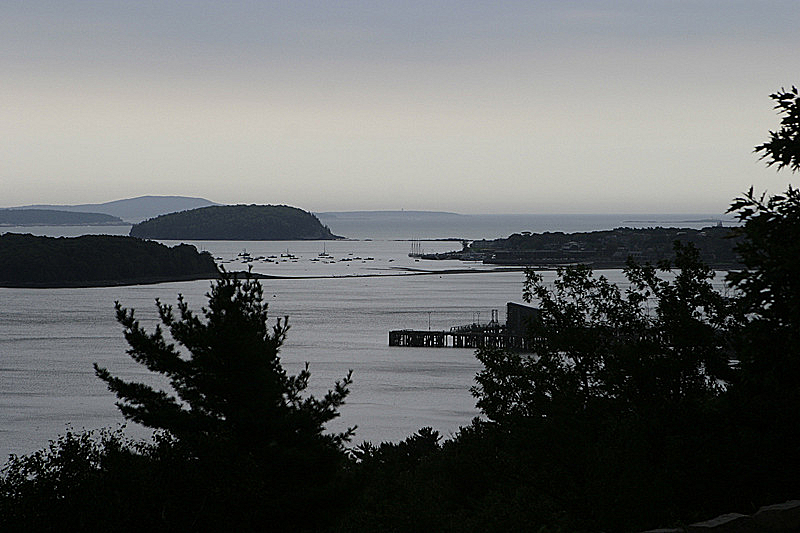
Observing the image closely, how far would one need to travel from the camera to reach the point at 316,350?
169 ft

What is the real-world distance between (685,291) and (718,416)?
3.25 metres

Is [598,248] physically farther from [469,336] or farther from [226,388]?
[226,388]

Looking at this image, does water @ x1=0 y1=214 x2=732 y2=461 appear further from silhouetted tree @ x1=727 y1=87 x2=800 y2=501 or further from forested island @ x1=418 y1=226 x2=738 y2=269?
forested island @ x1=418 y1=226 x2=738 y2=269

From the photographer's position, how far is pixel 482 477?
16.9 metres

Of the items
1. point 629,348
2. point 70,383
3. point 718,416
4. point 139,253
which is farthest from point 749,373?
point 139,253

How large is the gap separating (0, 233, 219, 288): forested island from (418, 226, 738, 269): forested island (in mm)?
49057

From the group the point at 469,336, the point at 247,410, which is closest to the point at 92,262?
the point at 469,336

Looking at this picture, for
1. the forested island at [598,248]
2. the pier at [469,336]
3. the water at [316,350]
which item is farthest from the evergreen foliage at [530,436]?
the forested island at [598,248]

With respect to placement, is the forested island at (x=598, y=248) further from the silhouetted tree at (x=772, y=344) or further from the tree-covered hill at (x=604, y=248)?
the silhouetted tree at (x=772, y=344)

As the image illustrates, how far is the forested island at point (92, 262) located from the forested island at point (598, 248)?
161 feet

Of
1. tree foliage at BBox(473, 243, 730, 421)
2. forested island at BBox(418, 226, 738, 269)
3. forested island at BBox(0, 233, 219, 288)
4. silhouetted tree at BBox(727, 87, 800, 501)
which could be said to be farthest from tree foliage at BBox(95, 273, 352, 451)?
forested island at BBox(418, 226, 738, 269)

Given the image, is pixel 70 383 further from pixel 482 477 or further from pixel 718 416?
pixel 718 416

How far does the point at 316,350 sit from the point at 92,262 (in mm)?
61722

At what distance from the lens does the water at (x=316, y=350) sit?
32594 mm
